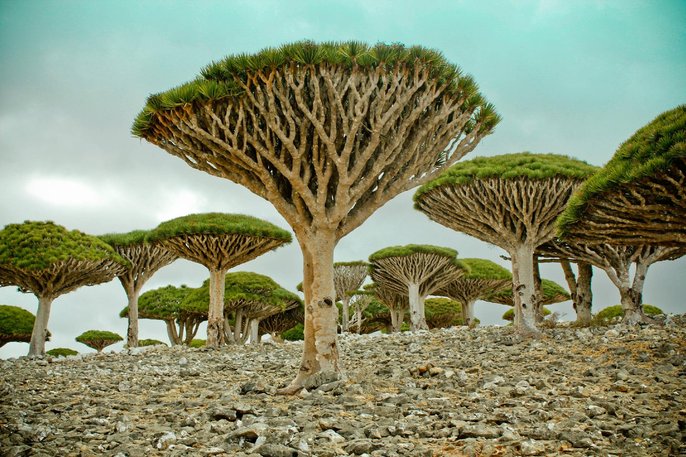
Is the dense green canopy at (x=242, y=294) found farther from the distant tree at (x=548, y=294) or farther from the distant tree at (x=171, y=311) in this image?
the distant tree at (x=548, y=294)

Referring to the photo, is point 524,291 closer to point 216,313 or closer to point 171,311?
point 216,313

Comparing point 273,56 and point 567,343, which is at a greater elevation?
point 273,56

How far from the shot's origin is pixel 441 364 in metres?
10.4

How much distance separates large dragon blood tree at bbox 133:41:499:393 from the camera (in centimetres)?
890

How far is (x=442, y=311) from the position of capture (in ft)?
135

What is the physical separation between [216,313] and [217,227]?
140 inches

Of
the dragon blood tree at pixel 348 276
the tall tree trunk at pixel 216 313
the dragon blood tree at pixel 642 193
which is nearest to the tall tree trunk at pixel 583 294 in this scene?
the dragon blood tree at pixel 642 193

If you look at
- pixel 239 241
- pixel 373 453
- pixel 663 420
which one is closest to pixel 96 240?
pixel 239 241

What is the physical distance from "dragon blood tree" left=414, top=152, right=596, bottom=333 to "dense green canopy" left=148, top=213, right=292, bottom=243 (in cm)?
634

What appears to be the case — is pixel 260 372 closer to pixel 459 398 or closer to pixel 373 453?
pixel 459 398

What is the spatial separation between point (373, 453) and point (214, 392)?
454cm

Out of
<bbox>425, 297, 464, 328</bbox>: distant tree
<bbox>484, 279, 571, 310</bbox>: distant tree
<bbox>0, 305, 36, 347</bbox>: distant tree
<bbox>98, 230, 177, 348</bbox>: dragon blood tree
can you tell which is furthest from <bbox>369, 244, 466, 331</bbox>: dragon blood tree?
<bbox>0, 305, 36, 347</bbox>: distant tree

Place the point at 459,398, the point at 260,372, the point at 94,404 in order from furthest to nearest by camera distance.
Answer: the point at 260,372
the point at 94,404
the point at 459,398

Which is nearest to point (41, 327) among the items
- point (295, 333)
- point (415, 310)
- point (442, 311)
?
point (415, 310)
